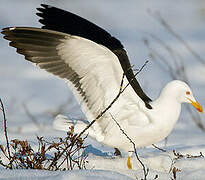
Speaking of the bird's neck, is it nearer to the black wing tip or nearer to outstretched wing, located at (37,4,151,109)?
outstretched wing, located at (37,4,151,109)

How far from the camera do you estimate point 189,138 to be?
5.67 m

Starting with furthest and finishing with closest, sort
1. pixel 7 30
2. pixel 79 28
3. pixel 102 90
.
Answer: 1. pixel 79 28
2. pixel 102 90
3. pixel 7 30

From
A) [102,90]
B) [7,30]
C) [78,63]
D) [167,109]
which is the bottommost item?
[167,109]

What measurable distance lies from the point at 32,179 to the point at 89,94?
1552mm

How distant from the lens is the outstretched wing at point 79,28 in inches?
170

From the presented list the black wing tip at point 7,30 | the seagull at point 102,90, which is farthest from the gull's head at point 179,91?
the black wing tip at point 7,30

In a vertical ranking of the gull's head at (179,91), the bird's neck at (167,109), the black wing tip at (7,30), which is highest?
the black wing tip at (7,30)

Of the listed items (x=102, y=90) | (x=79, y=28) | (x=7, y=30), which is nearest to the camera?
(x=7, y=30)

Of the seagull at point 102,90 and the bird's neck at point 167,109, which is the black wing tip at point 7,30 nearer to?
the seagull at point 102,90

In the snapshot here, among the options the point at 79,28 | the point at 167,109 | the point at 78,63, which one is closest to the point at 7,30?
the point at 78,63

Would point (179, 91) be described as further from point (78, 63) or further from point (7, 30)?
point (7, 30)

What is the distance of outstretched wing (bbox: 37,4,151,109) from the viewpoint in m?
4.32

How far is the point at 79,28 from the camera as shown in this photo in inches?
174

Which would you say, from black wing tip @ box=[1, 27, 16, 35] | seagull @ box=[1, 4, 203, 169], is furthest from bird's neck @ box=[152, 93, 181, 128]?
black wing tip @ box=[1, 27, 16, 35]
